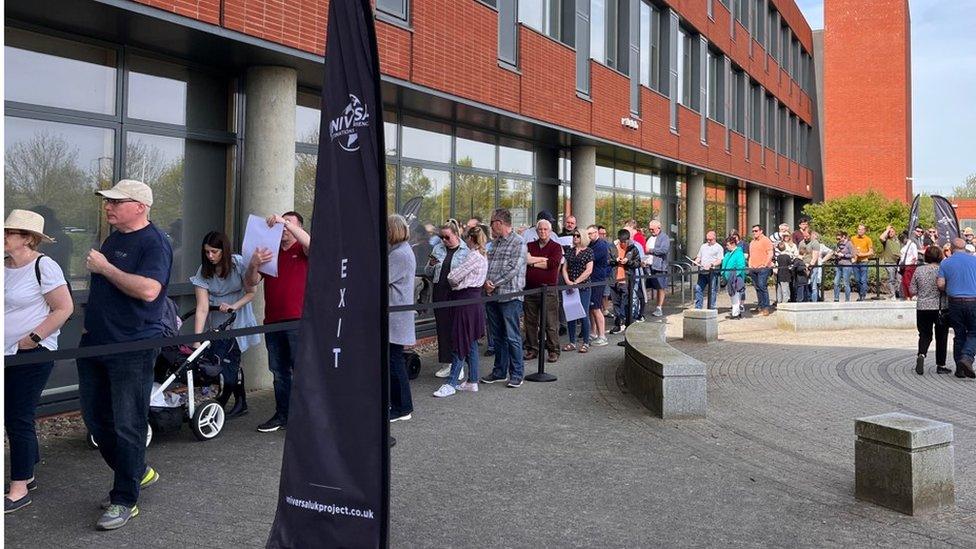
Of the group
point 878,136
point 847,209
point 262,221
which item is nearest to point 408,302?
point 262,221

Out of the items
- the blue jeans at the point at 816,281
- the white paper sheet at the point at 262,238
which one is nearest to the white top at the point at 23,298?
the white paper sheet at the point at 262,238

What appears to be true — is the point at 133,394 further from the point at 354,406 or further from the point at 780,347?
the point at 780,347

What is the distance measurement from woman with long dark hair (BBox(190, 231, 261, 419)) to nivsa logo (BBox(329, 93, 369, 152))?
4.13m

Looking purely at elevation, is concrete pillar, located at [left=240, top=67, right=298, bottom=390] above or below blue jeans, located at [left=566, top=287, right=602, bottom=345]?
above

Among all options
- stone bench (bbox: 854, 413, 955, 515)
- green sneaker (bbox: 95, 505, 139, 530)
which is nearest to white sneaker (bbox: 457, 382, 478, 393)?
stone bench (bbox: 854, 413, 955, 515)

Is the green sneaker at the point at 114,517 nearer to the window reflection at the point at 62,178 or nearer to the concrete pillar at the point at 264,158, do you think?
the window reflection at the point at 62,178

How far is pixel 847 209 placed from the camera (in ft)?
120

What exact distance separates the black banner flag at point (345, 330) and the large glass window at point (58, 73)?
223 inches

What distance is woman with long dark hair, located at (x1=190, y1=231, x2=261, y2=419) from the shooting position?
7344 mm

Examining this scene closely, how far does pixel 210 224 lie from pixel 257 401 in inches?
94.1

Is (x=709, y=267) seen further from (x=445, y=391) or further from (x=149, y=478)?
(x=149, y=478)

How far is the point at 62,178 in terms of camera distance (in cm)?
813

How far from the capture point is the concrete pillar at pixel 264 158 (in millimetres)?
→ 9312

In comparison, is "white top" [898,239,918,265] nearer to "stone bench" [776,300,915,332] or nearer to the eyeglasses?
"stone bench" [776,300,915,332]
